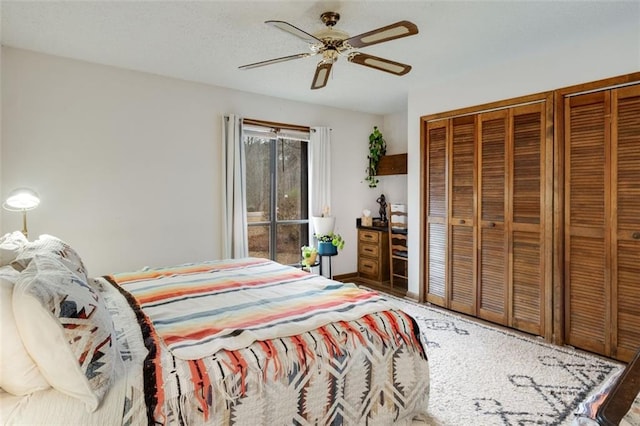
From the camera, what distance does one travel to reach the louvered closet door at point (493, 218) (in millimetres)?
3459

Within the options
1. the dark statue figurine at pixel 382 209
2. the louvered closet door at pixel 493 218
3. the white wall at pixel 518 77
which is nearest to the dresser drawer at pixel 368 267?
the dark statue figurine at pixel 382 209

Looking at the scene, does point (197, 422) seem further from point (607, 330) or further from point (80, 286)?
point (607, 330)

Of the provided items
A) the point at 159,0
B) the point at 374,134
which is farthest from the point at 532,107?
the point at 159,0

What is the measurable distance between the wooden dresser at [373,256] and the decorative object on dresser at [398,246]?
0.48 ft

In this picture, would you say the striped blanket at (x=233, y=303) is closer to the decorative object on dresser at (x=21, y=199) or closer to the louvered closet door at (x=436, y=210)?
the decorative object on dresser at (x=21, y=199)

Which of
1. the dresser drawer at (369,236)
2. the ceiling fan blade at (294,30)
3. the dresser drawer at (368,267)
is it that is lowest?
the dresser drawer at (368,267)

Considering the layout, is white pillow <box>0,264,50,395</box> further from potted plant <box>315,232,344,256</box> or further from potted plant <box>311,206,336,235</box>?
potted plant <box>311,206,336,235</box>

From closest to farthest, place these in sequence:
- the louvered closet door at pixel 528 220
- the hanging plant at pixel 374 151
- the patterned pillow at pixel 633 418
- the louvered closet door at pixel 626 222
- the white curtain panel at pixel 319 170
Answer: the patterned pillow at pixel 633 418 → the louvered closet door at pixel 626 222 → the louvered closet door at pixel 528 220 → the white curtain panel at pixel 319 170 → the hanging plant at pixel 374 151

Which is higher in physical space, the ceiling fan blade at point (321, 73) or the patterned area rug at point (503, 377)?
the ceiling fan blade at point (321, 73)

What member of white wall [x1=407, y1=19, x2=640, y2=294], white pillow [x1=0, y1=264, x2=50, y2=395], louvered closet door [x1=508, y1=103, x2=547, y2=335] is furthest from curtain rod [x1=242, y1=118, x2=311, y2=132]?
white pillow [x1=0, y1=264, x2=50, y2=395]

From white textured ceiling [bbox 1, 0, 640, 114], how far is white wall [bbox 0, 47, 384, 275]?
0.24 metres

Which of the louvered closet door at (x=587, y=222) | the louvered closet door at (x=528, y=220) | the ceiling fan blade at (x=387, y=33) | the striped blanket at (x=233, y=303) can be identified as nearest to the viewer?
the striped blanket at (x=233, y=303)

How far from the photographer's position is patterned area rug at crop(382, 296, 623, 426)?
212 centimetres

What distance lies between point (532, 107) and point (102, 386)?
12.0ft
